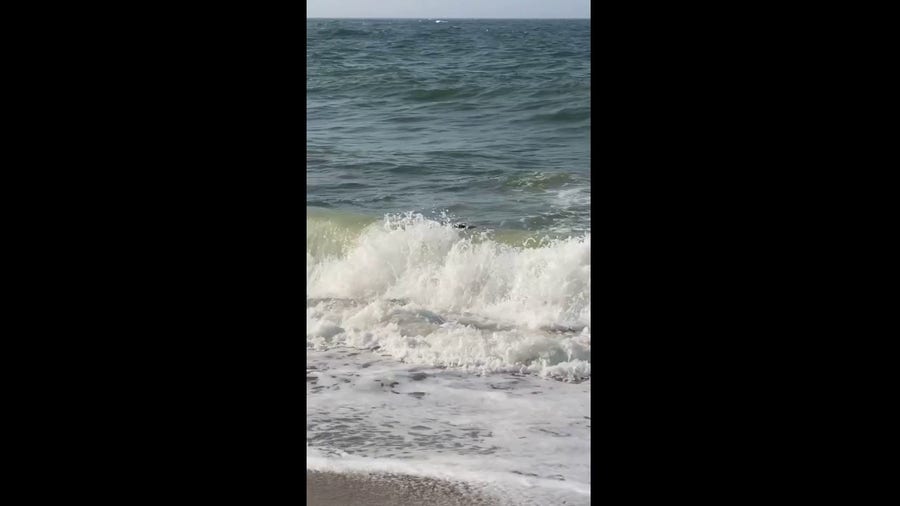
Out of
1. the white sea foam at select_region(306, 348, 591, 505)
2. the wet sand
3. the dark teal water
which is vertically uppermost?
the dark teal water

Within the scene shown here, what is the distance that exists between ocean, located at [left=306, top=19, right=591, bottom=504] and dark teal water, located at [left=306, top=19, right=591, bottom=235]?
1.5 inches

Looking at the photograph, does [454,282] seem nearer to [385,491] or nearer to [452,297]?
[452,297]

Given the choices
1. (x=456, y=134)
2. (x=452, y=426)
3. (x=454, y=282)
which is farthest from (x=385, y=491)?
(x=456, y=134)

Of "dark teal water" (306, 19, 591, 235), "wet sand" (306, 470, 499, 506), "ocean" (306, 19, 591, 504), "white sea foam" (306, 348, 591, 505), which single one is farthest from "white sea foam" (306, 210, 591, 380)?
"wet sand" (306, 470, 499, 506)

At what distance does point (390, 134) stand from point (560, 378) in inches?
301

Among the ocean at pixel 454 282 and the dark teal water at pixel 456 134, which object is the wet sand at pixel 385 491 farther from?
the dark teal water at pixel 456 134

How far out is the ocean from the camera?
3764 mm

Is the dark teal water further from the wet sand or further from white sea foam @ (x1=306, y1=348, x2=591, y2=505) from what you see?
the wet sand
